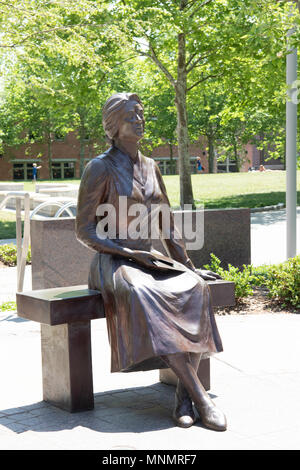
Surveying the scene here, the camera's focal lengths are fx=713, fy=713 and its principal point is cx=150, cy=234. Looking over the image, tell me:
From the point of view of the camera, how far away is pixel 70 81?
60.6 feet

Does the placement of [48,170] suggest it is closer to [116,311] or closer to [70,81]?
[70,81]

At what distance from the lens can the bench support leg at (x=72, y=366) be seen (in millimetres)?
4863

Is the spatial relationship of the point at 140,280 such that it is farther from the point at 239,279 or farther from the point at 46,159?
the point at 46,159

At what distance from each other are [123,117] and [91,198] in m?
0.63

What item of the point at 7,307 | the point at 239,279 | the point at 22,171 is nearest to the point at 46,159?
the point at 22,171

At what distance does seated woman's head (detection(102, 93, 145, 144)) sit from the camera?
506 cm

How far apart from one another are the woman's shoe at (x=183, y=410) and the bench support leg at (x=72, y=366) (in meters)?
0.67

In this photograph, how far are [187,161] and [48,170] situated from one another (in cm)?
4385

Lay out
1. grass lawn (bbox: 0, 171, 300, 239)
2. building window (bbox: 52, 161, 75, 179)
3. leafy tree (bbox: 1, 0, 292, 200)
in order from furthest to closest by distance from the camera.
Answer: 1. building window (bbox: 52, 161, 75, 179)
2. grass lawn (bbox: 0, 171, 300, 239)
3. leafy tree (bbox: 1, 0, 292, 200)

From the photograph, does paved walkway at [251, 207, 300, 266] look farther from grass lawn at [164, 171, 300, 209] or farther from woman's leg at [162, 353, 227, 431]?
woman's leg at [162, 353, 227, 431]

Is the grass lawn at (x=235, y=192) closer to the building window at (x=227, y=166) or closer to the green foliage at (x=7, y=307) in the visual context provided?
the green foliage at (x=7, y=307)

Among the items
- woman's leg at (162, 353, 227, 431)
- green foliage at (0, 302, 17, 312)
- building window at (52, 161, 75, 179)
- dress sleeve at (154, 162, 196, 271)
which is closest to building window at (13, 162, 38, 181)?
building window at (52, 161, 75, 179)
